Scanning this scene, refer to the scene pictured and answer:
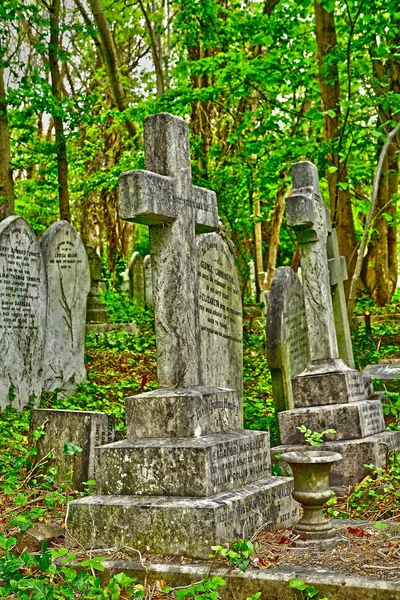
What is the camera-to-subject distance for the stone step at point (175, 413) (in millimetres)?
4348

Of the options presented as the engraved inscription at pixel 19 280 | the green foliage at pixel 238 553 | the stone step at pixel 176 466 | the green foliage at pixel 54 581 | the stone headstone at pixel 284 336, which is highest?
the engraved inscription at pixel 19 280

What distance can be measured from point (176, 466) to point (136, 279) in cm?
1536

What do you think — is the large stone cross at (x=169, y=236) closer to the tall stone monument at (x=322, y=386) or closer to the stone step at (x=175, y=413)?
the stone step at (x=175, y=413)

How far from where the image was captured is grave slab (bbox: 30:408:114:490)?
5.18 metres

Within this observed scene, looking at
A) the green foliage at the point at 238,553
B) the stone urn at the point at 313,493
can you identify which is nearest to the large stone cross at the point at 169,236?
the stone urn at the point at 313,493

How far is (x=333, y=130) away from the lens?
11578 mm

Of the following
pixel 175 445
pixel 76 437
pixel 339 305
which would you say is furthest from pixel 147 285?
pixel 175 445

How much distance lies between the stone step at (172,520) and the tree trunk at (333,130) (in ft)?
22.8

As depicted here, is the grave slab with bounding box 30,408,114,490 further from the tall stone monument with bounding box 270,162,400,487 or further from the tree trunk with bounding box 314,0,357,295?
the tree trunk with bounding box 314,0,357,295

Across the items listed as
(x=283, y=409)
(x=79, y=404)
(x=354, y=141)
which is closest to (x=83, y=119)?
(x=354, y=141)

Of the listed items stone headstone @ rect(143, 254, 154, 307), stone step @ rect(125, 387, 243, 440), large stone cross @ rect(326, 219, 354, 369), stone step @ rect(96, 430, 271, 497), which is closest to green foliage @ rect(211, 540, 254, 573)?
stone step @ rect(96, 430, 271, 497)

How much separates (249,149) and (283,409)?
5.18 meters

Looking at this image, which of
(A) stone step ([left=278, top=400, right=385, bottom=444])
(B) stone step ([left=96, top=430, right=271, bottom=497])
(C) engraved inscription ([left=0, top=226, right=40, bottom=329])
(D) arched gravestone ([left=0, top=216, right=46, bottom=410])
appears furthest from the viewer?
(C) engraved inscription ([left=0, top=226, right=40, bottom=329])

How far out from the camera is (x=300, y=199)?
6977 mm
